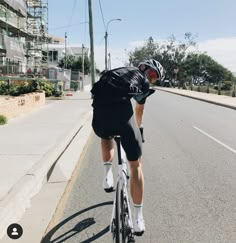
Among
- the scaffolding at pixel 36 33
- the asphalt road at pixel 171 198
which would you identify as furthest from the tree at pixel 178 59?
the asphalt road at pixel 171 198

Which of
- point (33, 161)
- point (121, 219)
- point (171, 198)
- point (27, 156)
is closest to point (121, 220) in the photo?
point (121, 219)

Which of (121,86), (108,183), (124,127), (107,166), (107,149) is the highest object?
(121,86)

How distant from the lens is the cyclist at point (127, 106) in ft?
13.1

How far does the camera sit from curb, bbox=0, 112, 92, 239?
16.4ft

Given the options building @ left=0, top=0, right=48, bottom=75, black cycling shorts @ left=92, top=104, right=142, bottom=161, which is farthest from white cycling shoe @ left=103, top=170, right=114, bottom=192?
building @ left=0, top=0, right=48, bottom=75

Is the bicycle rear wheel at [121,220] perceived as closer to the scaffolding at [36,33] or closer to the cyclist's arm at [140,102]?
the cyclist's arm at [140,102]

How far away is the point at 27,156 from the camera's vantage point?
27.2ft

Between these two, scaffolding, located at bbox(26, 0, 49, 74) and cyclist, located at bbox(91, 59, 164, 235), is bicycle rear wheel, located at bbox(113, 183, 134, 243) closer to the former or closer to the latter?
cyclist, located at bbox(91, 59, 164, 235)

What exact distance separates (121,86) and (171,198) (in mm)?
2512

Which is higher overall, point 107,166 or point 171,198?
point 107,166

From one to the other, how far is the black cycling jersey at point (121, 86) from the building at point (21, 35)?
1236 inches

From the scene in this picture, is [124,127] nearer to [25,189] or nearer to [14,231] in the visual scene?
[14,231]

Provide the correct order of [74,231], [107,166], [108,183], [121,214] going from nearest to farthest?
[121,214] < [74,231] < [107,166] < [108,183]

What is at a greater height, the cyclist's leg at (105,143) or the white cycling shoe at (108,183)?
Answer: the cyclist's leg at (105,143)
